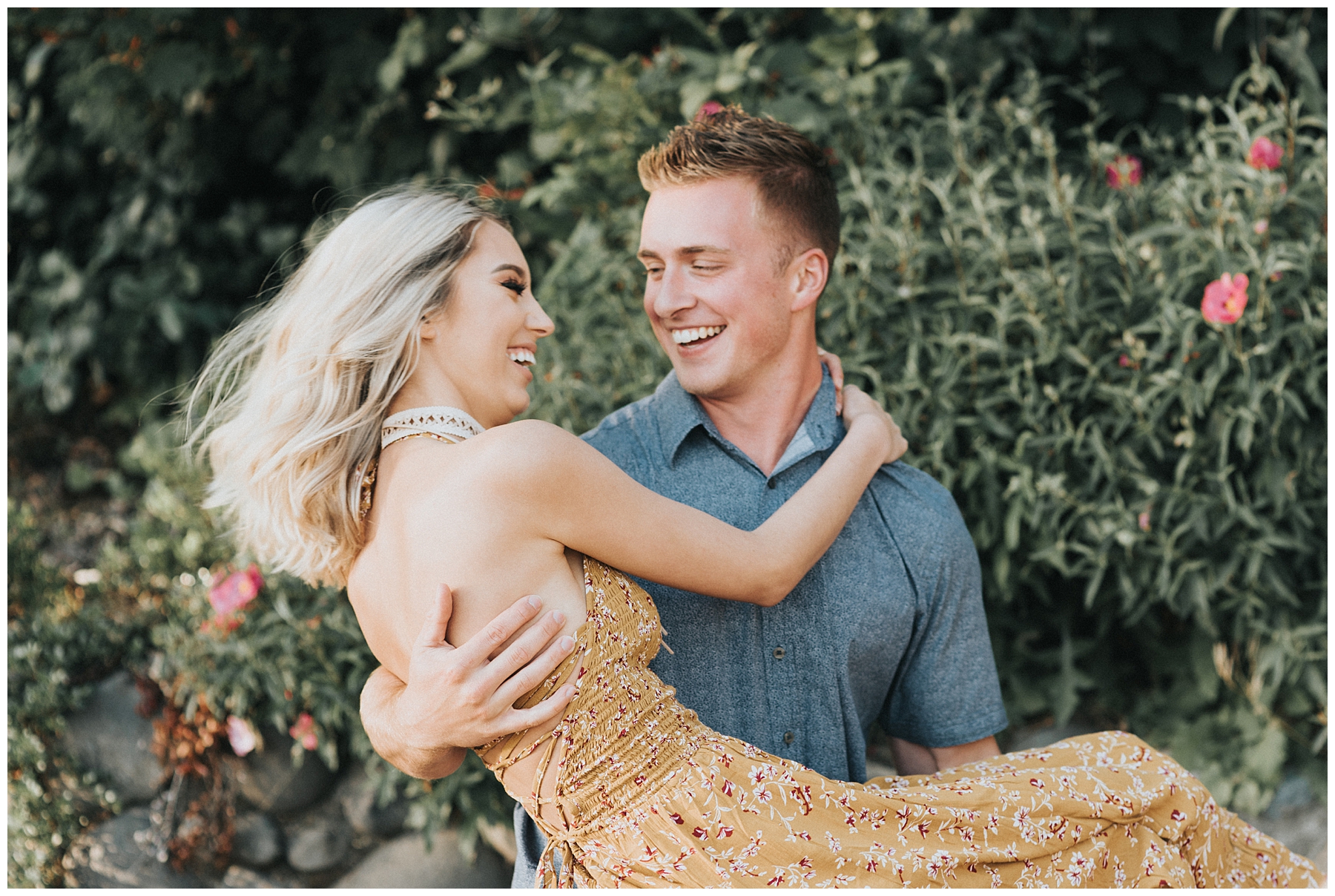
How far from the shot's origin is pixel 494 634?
138cm

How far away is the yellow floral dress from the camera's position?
143 cm

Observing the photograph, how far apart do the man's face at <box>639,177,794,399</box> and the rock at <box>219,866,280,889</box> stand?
232cm

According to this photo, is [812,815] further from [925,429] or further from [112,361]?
[112,361]

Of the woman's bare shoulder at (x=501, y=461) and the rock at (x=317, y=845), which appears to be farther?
the rock at (x=317, y=845)

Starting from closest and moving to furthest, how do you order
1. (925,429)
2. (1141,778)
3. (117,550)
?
(1141,778) < (925,429) < (117,550)

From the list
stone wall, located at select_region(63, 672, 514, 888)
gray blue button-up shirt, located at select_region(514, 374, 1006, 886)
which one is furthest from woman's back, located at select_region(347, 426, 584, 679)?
stone wall, located at select_region(63, 672, 514, 888)

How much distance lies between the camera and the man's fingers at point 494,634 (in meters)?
1.38

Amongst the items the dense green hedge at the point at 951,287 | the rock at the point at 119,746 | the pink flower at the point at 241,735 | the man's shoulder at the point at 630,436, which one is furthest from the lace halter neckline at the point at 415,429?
the rock at the point at 119,746

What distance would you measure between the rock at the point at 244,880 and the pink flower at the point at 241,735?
0.45 metres

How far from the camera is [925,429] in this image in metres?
2.72

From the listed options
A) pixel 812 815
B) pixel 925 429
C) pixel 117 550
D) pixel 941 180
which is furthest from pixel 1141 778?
pixel 117 550

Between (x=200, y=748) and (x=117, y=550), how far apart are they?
Answer: 4.11ft

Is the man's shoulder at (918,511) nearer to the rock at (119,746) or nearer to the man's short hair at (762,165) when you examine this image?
the man's short hair at (762,165)

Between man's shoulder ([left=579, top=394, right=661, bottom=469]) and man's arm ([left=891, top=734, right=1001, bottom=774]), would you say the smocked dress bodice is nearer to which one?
man's shoulder ([left=579, top=394, right=661, bottom=469])
